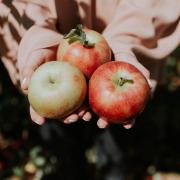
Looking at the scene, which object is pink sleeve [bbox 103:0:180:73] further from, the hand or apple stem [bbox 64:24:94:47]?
the hand

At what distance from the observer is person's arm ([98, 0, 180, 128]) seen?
2.31 metres

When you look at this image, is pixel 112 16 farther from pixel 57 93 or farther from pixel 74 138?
pixel 74 138

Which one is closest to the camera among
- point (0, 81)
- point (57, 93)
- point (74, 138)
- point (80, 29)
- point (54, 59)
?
point (57, 93)

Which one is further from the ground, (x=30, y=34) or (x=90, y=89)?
(x=30, y=34)

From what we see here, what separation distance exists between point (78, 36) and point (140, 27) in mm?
317

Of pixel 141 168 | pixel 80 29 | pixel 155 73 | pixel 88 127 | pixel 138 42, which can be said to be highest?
pixel 80 29

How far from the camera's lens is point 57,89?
79.8 inches

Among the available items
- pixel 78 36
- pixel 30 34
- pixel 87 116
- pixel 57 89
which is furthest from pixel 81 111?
pixel 30 34

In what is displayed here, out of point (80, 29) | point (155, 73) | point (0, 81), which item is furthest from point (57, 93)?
point (0, 81)

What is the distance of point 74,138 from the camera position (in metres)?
3.14

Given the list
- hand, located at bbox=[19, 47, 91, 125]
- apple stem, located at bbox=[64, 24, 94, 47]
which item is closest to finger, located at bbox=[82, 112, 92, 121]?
hand, located at bbox=[19, 47, 91, 125]

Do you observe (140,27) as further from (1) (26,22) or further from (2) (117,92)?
(1) (26,22)

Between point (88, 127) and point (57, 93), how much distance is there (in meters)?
1.42

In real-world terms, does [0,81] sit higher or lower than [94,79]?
lower
